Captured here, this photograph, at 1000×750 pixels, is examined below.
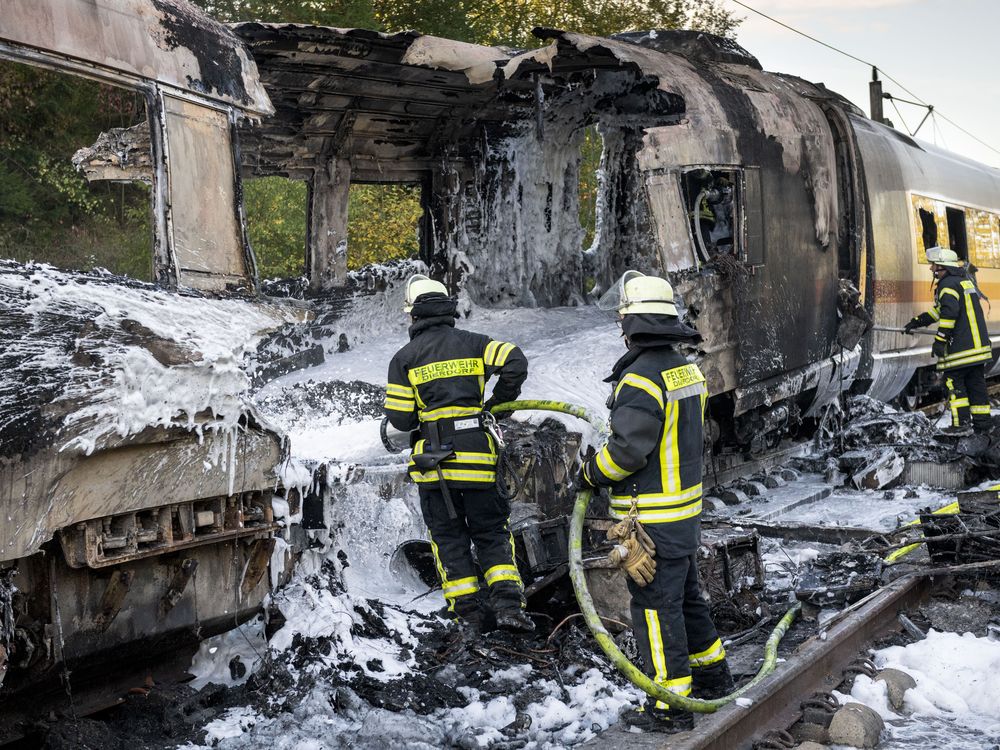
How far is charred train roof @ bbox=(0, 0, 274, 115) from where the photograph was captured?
3.51 m

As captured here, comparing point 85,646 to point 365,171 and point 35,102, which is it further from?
point 365,171

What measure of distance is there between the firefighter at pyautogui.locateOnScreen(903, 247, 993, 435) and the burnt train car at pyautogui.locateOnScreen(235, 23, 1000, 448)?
525 millimetres

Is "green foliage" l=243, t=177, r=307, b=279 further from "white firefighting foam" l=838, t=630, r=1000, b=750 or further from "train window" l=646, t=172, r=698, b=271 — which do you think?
"white firefighting foam" l=838, t=630, r=1000, b=750

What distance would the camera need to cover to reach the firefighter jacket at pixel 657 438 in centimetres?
415

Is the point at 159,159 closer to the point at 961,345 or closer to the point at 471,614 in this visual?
the point at 471,614

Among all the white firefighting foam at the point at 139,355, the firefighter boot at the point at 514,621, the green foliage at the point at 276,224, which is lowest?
the firefighter boot at the point at 514,621

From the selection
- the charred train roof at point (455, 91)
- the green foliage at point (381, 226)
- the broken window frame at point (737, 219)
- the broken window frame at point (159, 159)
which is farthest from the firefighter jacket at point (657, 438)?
the green foliage at point (381, 226)

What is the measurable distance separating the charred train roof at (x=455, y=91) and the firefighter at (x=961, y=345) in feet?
7.01

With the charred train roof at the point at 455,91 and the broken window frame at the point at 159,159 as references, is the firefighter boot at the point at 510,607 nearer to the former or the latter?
the broken window frame at the point at 159,159

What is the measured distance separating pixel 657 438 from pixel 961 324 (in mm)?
7505

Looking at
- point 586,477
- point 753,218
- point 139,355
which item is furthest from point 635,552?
point 753,218

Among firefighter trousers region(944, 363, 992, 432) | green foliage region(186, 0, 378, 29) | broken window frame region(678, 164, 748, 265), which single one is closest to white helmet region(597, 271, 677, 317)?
broken window frame region(678, 164, 748, 265)

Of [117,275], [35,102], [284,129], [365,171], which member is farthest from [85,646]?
[365,171]

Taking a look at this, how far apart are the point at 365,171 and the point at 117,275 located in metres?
5.30
